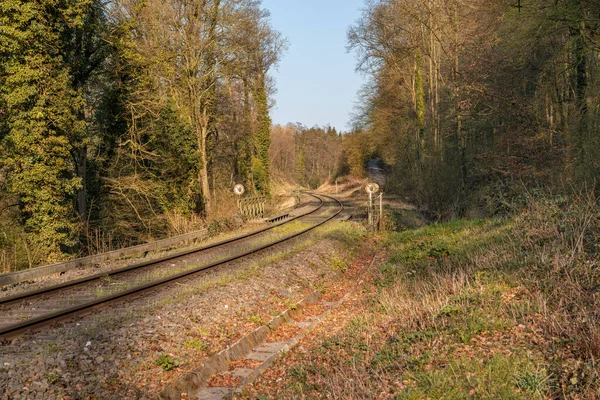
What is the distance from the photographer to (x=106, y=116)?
22.1 metres

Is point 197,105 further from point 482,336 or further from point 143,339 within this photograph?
point 482,336

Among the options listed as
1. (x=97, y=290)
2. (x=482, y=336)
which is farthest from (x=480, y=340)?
(x=97, y=290)

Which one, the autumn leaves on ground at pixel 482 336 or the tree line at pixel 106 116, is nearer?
the autumn leaves on ground at pixel 482 336

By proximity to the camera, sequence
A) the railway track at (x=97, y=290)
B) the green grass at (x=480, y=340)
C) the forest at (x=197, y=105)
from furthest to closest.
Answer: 1. the forest at (x=197, y=105)
2. the railway track at (x=97, y=290)
3. the green grass at (x=480, y=340)

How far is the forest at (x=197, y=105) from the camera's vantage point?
15742 millimetres

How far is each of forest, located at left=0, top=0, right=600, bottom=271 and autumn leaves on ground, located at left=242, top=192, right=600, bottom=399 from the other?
5.15m

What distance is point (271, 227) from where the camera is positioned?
22125 mm

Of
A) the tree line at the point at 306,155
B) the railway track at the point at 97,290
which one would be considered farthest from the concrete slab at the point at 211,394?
the tree line at the point at 306,155

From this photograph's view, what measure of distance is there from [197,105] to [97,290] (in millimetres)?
16119

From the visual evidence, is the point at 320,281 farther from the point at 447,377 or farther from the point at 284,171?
the point at 284,171

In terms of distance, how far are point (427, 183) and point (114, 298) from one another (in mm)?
18818

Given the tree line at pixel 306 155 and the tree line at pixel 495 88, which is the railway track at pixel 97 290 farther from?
the tree line at pixel 306 155

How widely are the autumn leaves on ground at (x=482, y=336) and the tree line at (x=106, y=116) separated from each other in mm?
11512

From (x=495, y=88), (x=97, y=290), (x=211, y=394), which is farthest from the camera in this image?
(x=495, y=88)
